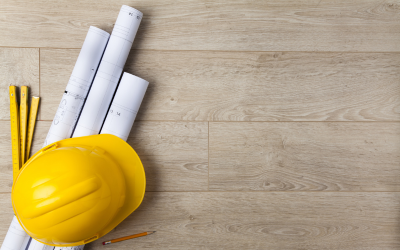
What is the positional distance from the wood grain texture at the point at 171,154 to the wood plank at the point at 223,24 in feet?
0.87

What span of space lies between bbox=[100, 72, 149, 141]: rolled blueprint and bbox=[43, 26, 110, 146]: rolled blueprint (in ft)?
0.32

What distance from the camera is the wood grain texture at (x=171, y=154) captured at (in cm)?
85

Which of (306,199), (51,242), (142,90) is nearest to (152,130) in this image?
(142,90)

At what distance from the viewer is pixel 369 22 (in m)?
0.88

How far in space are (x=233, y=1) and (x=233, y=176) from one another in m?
0.57

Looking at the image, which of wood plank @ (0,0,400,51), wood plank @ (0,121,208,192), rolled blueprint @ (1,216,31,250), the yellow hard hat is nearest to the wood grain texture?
wood plank @ (0,121,208,192)

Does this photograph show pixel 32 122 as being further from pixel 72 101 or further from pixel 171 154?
pixel 171 154

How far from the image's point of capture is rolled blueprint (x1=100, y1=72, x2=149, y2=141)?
792 mm

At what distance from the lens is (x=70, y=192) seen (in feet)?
2.10

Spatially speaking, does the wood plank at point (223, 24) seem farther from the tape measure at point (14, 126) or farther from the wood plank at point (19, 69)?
the tape measure at point (14, 126)

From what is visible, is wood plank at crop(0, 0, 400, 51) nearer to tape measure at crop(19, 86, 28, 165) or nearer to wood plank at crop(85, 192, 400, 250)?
tape measure at crop(19, 86, 28, 165)

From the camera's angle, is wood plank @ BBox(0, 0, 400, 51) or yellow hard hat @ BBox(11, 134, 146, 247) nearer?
yellow hard hat @ BBox(11, 134, 146, 247)

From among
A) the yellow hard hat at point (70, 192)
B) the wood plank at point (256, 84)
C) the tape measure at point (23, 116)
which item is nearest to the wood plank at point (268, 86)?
the wood plank at point (256, 84)

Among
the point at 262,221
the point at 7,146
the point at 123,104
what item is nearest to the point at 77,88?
the point at 123,104
